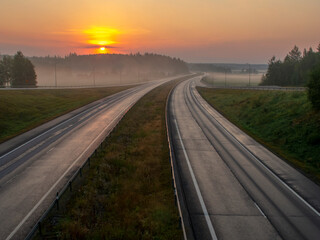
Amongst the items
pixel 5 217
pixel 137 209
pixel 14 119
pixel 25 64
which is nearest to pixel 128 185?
pixel 137 209

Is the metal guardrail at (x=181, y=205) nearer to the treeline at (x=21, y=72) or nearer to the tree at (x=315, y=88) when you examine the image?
the tree at (x=315, y=88)

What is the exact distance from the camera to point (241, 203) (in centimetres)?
1459

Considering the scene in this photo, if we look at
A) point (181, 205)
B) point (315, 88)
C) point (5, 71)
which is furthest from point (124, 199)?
point (5, 71)

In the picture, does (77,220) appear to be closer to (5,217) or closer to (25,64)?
(5,217)

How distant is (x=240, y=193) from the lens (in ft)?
51.9

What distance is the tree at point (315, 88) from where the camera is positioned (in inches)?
1092

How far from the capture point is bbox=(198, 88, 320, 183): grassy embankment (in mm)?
22094

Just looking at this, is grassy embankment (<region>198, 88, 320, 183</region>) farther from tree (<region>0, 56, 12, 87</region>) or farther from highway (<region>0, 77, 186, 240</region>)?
tree (<region>0, 56, 12, 87</region>)

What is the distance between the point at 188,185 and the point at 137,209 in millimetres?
4294

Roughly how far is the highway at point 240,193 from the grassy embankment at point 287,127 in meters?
1.69

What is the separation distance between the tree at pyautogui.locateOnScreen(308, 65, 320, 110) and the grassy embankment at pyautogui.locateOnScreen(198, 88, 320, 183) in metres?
1.22

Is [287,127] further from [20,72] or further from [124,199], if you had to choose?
[20,72]

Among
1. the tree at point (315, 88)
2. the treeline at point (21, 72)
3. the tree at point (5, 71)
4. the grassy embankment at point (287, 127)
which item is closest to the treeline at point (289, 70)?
the grassy embankment at point (287, 127)

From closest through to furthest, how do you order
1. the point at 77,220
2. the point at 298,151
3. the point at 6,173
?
the point at 77,220, the point at 6,173, the point at 298,151
